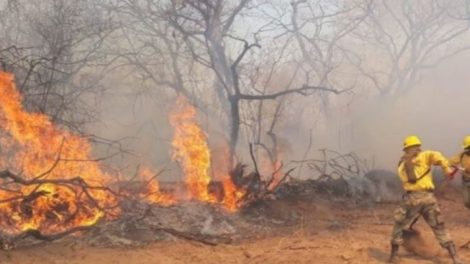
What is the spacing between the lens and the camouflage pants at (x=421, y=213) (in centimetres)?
793

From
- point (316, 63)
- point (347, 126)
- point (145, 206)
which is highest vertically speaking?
point (316, 63)

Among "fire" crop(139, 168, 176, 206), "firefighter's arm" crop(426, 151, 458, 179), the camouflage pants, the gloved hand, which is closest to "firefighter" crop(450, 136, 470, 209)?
the gloved hand

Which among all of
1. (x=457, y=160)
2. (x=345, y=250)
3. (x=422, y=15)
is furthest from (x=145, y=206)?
(x=422, y=15)

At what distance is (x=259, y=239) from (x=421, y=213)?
2.93m

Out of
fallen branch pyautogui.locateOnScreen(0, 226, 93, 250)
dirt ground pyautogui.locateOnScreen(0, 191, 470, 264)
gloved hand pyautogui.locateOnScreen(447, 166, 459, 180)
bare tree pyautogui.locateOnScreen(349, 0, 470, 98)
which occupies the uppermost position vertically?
bare tree pyautogui.locateOnScreen(349, 0, 470, 98)

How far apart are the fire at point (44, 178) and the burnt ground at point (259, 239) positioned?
0.52 m

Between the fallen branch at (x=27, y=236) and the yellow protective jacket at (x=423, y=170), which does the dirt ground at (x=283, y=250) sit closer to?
the fallen branch at (x=27, y=236)

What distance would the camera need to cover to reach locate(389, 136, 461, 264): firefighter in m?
7.96

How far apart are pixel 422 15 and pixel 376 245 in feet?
52.6

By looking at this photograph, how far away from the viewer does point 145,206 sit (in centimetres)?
1051

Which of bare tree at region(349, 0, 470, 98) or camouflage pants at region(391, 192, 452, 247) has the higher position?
Answer: bare tree at region(349, 0, 470, 98)

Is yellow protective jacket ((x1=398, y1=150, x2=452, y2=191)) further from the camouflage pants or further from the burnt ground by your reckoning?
the burnt ground

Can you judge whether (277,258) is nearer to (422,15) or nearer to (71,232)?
(71,232)

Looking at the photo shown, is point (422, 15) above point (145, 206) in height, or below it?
above
